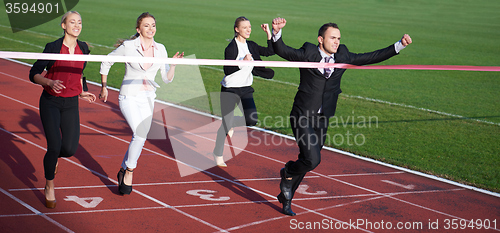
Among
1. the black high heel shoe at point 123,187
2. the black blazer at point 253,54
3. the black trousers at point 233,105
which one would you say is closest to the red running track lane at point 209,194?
the black high heel shoe at point 123,187

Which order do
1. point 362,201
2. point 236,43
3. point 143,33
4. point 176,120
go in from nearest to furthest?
point 143,33 → point 362,201 → point 236,43 → point 176,120

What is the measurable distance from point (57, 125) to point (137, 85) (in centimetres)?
108

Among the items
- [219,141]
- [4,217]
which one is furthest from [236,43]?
[4,217]

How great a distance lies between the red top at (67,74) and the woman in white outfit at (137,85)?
1.33 feet

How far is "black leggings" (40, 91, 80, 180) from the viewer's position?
18.1ft

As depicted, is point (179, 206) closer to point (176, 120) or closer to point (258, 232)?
point (258, 232)

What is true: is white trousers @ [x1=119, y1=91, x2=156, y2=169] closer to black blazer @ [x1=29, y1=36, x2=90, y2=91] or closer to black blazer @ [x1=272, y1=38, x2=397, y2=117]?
black blazer @ [x1=29, y1=36, x2=90, y2=91]

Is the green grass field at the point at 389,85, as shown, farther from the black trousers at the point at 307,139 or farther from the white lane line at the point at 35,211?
the white lane line at the point at 35,211

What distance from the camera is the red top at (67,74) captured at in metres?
5.57

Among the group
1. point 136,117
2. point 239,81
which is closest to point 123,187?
point 136,117

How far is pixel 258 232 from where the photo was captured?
5.57 meters

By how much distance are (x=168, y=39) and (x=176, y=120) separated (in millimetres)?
14482

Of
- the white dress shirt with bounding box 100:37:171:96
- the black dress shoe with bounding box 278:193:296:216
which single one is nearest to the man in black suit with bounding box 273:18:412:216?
the black dress shoe with bounding box 278:193:296:216

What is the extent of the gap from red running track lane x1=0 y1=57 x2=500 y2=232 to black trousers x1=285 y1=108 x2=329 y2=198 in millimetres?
691
